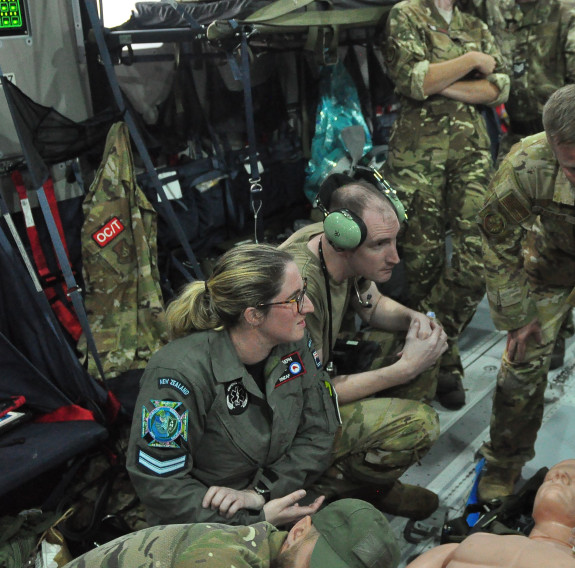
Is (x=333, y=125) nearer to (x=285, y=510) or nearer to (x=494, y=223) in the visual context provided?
(x=494, y=223)

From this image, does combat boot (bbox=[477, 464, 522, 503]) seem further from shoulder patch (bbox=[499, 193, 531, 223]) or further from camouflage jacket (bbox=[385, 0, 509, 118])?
camouflage jacket (bbox=[385, 0, 509, 118])

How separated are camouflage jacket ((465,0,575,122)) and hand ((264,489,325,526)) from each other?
8.98 ft

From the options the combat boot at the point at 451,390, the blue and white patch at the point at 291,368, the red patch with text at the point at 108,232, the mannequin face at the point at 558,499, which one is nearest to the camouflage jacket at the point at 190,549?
the blue and white patch at the point at 291,368

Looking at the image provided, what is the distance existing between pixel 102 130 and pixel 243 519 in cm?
190

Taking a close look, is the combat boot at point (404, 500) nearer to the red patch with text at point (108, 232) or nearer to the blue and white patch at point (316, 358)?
the blue and white patch at point (316, 358)

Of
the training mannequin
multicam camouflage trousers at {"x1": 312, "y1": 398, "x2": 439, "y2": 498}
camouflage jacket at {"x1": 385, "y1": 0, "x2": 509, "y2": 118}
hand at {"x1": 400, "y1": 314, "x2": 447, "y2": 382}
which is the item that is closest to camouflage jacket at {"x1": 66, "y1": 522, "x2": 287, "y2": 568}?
the training mannequin

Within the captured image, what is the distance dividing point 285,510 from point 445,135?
84.1 inches

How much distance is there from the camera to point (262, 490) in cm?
208

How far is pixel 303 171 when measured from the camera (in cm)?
455

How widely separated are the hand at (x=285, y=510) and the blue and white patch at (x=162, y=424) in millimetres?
349

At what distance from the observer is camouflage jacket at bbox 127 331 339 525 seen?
6.22ft

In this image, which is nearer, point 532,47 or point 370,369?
point 370,369

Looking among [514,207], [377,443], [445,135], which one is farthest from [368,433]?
[445,135]

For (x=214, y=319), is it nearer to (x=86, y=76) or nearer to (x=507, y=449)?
(x=507, y=449)
